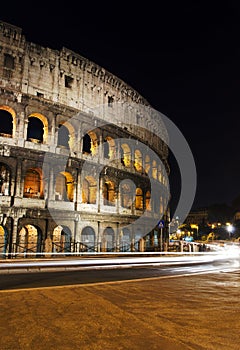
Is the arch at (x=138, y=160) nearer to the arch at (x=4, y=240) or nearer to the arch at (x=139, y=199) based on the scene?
the arch at (x=139, y=199)

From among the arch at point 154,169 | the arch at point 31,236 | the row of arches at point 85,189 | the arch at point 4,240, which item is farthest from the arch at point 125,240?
the arch at point 4,240

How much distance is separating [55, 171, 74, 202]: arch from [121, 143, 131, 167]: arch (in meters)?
7.26

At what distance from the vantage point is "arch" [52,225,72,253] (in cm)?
2236

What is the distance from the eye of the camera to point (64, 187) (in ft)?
81.9

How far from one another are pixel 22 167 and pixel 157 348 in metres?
19.1

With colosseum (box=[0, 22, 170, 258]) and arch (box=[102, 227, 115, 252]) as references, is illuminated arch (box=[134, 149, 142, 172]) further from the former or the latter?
arch (box=[102, 227, 115, 252])

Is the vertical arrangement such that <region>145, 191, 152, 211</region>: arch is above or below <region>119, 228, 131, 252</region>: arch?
above

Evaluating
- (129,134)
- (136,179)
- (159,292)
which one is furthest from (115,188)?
(159,292)

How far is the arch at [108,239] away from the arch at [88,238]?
48.5 inches

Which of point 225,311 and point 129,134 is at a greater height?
point 129,134

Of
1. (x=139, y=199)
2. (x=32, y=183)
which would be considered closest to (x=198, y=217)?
(x=139, y=199)

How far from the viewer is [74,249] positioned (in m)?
23.0

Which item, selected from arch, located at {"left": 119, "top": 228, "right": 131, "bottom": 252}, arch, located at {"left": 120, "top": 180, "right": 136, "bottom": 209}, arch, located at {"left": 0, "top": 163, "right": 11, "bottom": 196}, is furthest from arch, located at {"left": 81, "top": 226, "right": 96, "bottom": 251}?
arch, located at {"left": 0, "top": 163, "right": 11, "bottom": 196}

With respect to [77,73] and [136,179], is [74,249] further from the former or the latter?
[77,73]
